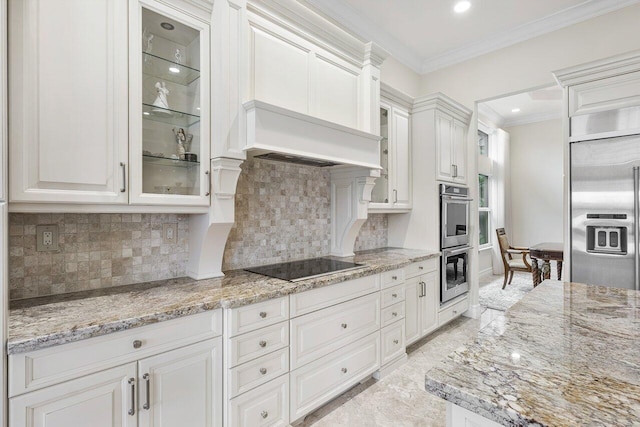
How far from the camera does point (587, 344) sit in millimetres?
1019

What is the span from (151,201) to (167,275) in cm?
56

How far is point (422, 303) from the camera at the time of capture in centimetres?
314

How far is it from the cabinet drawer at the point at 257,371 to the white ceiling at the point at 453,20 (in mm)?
2801

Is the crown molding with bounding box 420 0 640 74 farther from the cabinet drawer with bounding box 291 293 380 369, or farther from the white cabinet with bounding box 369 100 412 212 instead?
the cabinet drawer with bounding box 291 293 380 369

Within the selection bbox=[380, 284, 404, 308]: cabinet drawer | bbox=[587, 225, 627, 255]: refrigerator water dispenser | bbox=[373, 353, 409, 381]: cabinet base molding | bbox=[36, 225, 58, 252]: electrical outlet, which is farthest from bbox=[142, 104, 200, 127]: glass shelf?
bbox=[587, 225, 627, 255]: refrigerator water dispenser

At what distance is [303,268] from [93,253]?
130 cm

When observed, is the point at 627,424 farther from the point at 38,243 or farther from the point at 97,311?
the point at 38,243

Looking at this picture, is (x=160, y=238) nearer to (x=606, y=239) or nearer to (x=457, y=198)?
(x=457, y=198)

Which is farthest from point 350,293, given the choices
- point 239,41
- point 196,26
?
point 196,26

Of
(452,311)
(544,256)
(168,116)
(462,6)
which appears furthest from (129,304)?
(544,256)

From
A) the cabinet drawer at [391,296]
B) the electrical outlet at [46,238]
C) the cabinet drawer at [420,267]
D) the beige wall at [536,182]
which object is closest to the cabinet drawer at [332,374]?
the cabinet drawer at [391,296]

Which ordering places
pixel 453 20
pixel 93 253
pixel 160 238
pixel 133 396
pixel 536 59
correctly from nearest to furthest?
1. pixel 133 396
2. pixel 93 253
3. pixel 160 238
4. pixel 453 20
5. pixel 536 59

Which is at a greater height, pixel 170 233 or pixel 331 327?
pixel 170 233

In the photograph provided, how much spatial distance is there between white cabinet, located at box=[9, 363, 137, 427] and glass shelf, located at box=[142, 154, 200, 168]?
1.00m
